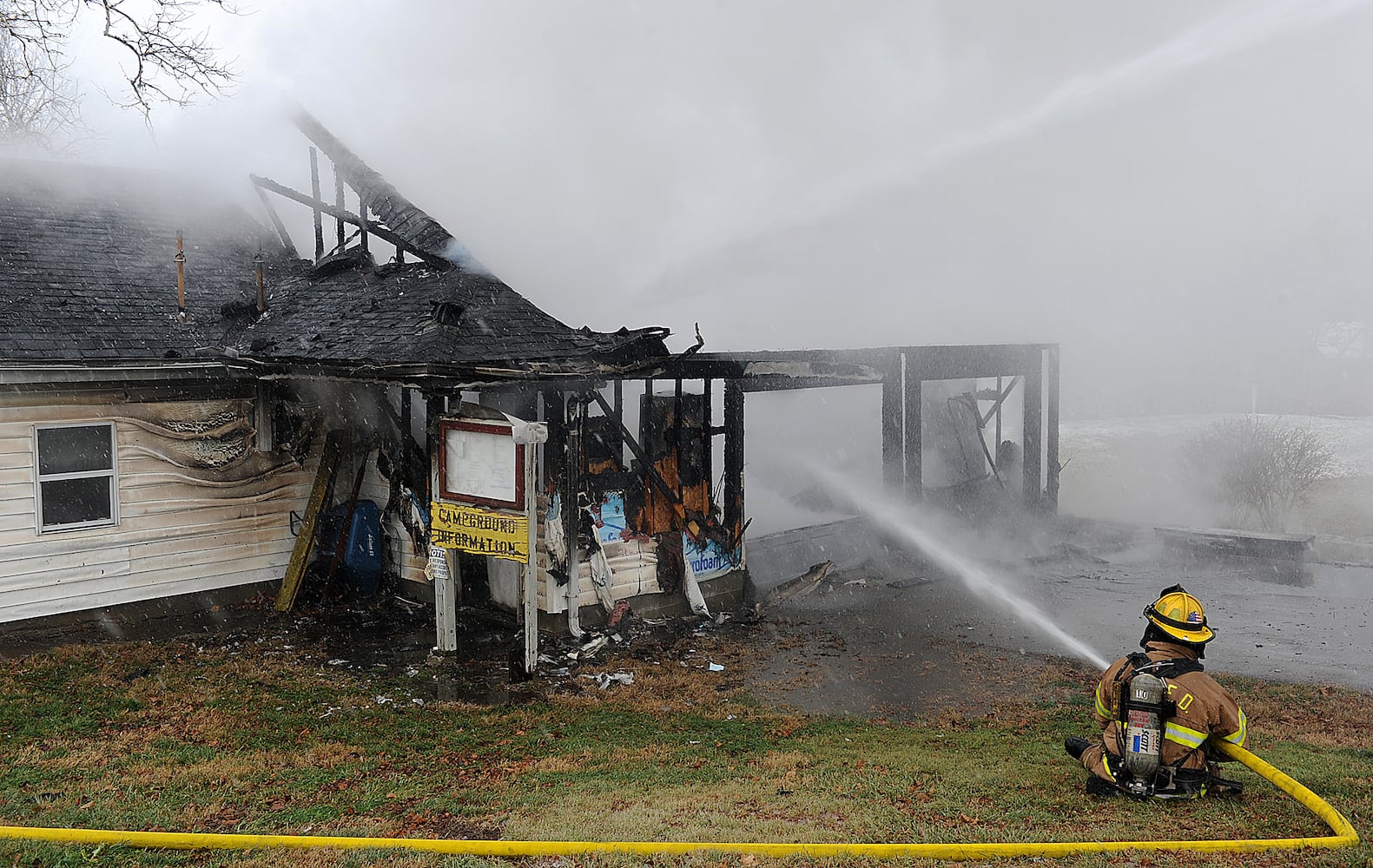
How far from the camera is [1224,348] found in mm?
54500

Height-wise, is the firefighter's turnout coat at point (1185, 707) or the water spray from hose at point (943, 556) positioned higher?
the firefighter's turnout coat at point (1185, 707)

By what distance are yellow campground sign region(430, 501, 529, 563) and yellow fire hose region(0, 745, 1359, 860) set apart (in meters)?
3.94

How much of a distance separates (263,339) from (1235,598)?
13.4 m

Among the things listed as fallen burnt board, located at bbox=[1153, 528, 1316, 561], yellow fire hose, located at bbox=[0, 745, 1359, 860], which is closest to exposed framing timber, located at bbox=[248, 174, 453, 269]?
yellow fire hose, located at bbox=[0, 745, 1359, 860]

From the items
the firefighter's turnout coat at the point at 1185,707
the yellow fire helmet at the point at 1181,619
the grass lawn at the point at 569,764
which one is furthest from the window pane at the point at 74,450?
the yellow fire helmet at the point at 1181,619

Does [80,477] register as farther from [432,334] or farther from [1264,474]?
[1264,474]

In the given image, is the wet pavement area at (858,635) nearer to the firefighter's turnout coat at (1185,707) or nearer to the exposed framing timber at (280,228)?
the firefighter's turnout coat at (1185,707)

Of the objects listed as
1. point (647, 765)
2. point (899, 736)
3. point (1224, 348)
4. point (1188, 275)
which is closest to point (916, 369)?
point (899, 736)

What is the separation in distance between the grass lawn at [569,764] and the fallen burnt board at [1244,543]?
837 centimetres

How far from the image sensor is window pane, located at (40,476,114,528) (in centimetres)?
1141

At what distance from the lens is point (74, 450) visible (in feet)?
36.1

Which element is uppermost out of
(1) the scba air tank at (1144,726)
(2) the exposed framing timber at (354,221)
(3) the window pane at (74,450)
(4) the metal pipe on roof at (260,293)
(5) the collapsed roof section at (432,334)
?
(2) the exposed framing timber at (354,221)

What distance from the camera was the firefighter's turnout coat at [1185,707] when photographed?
17.5 feet

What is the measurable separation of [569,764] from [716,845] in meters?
2.45
